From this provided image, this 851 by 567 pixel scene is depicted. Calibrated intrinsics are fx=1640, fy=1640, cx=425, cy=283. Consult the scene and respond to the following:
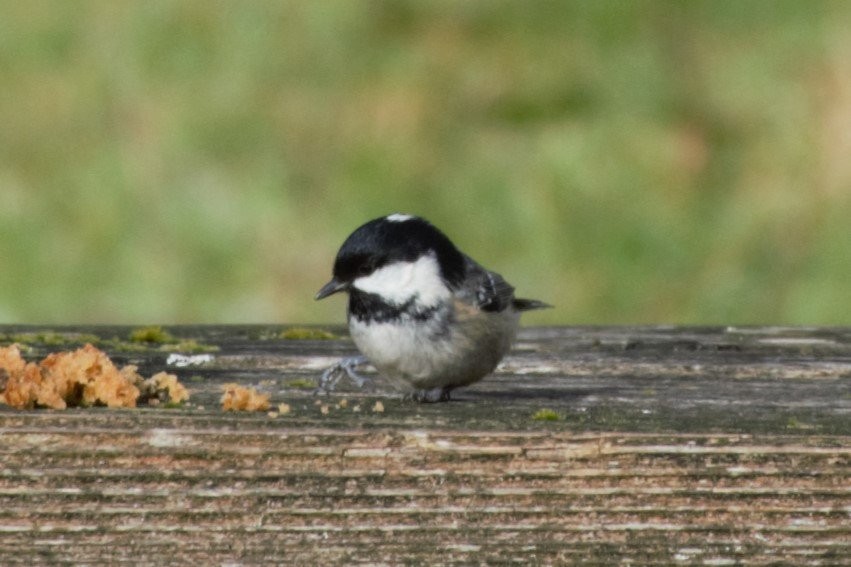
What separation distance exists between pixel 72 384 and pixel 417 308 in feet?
4.17

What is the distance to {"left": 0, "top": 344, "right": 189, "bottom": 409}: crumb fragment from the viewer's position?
7.72 feet

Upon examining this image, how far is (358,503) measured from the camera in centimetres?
214

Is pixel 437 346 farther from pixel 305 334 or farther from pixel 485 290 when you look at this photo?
pixel 305 334

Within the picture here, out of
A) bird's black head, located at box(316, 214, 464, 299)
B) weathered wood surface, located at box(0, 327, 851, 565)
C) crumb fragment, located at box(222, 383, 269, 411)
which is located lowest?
weathered wood surface, located at box(0, 327, 851, 565)

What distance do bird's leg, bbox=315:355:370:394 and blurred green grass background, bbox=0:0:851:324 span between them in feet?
7.68

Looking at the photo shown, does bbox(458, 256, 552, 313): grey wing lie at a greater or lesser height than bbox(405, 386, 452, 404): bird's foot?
greater

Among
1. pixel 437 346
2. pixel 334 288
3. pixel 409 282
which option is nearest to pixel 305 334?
pixel 334 288

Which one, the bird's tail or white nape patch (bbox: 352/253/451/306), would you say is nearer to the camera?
white nape patch (bbox: 352/253/451/306)

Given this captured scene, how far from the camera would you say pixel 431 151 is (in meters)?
6.02

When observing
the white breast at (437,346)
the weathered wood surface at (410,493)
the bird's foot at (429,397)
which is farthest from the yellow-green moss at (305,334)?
the weathered wood surface at (410,493)

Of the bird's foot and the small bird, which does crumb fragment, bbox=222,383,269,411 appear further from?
the small bird

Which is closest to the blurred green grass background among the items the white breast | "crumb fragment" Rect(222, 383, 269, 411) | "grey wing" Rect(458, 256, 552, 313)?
"grey wing" Rect(458, 256, 552, 313)

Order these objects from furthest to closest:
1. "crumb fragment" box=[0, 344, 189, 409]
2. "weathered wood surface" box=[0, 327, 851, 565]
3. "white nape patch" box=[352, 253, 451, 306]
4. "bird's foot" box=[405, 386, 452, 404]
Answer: "white nape patch" box=[352, 253, 451, 306], "bird's foot" box=[405, 386, 452, 404], "crumb fragment" box=[0, 344, 189, 409], "weathered wood surface" box=[0, 327, 851, 565]

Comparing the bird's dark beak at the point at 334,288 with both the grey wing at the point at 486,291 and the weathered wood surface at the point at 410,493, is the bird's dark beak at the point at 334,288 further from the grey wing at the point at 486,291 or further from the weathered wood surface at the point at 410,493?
the weathered wood surface at the point at 410,493
